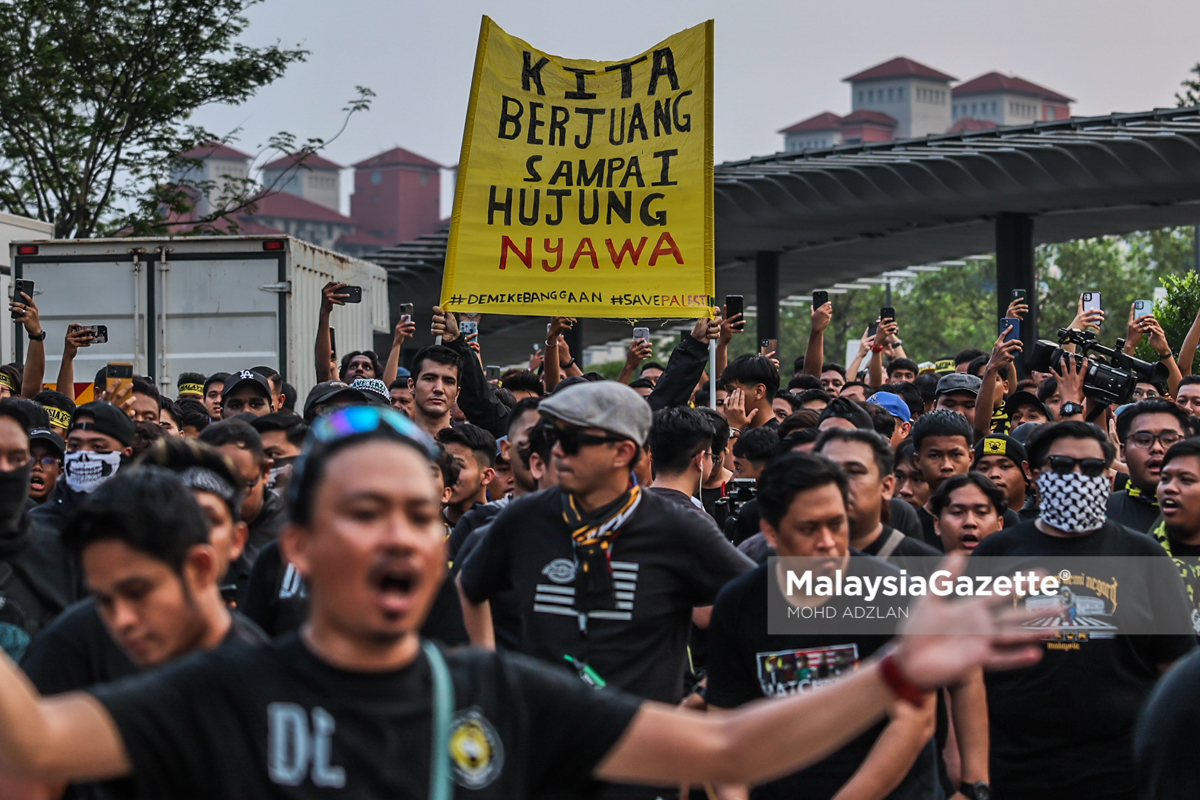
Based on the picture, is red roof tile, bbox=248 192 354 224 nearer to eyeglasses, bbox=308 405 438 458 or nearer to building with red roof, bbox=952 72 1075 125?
building with red roof, bbox=952 72 1075 125

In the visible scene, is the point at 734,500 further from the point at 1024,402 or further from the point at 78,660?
the point at 78,660

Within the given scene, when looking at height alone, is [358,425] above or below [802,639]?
above

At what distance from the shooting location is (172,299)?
47.8 feet

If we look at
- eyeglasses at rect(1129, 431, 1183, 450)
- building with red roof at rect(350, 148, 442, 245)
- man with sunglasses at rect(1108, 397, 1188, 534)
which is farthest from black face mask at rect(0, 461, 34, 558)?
building with red roof at rect(350, 148, 442, 245)

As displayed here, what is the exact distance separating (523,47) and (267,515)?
4627 millimetres

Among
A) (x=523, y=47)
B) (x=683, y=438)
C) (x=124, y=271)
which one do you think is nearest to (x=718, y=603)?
(x=683, y=438)

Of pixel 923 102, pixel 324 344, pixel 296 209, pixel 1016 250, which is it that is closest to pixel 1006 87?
pixel 923 102

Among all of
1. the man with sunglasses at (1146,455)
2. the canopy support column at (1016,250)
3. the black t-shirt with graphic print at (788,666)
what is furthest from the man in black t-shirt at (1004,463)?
the canopy support column at (1016,250)

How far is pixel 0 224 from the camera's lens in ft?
51.8

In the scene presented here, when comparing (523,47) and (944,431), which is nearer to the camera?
(944,431)

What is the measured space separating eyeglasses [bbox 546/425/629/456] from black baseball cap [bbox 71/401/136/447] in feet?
8.11

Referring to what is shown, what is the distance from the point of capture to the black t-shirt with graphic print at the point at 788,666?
15.2 feet

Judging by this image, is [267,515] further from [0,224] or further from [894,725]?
[0,224]

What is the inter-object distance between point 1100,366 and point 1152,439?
7.96ft
